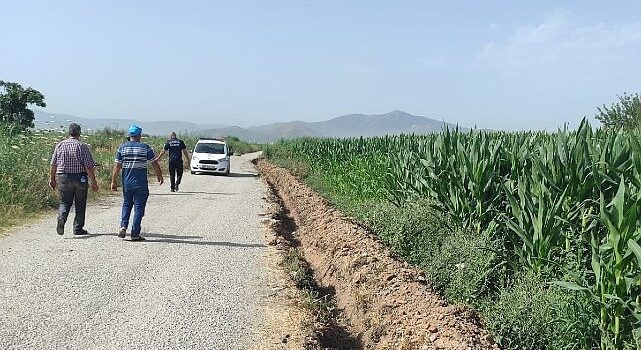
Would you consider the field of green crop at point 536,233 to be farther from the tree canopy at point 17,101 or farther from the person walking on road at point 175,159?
the tree canopy at point 17,101

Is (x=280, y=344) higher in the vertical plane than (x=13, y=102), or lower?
lower

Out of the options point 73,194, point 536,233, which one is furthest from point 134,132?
point 536,233

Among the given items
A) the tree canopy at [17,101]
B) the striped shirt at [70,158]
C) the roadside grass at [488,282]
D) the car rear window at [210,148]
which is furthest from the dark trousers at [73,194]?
the tree canopy at [17,101]

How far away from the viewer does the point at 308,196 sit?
Answer: 1705cm

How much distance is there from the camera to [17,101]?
133 feet

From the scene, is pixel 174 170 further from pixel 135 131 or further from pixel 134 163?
→ pixel 134 163

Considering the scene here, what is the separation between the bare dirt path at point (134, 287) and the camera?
544 centimetres

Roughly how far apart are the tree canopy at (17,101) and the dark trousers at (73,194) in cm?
3305

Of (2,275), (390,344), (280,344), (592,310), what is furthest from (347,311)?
(2,275)

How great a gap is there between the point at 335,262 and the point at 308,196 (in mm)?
8288

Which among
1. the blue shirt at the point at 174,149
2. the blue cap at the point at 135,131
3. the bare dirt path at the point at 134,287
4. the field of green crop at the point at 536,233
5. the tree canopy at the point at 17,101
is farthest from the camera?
the tree canopy at the point at 17,101

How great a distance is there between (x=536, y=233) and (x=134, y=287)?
4.57 metres

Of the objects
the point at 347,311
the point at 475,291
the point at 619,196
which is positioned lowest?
the point at 347,311

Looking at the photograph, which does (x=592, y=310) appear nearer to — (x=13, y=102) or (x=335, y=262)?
(x=335, y=262)
